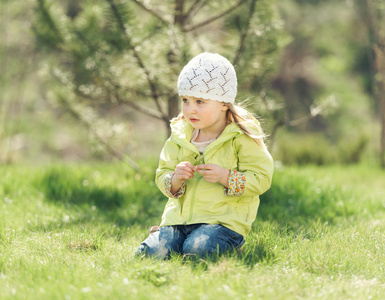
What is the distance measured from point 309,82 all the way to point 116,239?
13237 mm

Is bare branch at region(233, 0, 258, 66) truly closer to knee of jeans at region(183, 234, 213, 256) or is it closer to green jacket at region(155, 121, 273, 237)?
green jacket at region(155, 121, 273, 237)

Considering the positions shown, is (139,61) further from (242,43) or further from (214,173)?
(214,173)

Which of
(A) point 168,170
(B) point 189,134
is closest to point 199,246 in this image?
(A) point 168,170

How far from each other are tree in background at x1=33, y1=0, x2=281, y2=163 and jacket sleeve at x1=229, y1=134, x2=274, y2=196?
Answer: 1.47 metres

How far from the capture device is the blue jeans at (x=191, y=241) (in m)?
2.53

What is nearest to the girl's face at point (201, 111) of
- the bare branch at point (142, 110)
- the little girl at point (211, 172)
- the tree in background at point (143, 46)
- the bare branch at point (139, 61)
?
the little girl at point (211, 172)

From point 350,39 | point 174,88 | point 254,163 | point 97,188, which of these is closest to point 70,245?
point 254,163

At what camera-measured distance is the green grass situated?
7.03 feet

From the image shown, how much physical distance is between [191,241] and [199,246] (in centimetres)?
6

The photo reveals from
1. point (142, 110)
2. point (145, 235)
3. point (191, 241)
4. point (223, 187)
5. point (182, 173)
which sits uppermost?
point (182, 173)

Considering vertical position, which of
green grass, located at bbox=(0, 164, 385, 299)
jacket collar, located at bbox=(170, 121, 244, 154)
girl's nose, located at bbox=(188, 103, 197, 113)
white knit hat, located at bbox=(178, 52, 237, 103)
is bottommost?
green grass, located at bbox=(0, 164, 385, 299)

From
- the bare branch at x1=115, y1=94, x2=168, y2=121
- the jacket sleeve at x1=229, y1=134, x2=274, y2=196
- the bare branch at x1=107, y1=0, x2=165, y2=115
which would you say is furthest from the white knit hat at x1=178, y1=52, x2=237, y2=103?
the bare branch at x1=115, y1=94, x2=168, y2=121

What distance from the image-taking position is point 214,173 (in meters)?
2.54

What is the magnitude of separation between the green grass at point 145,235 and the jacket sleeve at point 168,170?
0.39m
